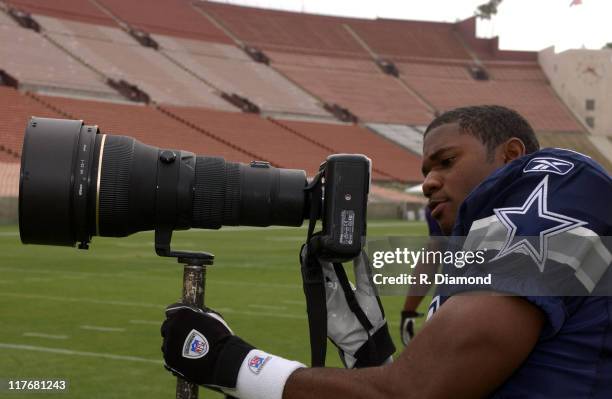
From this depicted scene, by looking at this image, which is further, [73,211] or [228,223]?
[228,223]

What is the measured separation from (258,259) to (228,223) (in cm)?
1087

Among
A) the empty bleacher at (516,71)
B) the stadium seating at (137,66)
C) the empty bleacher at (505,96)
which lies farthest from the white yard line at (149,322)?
the empty bleacher at (516,71)

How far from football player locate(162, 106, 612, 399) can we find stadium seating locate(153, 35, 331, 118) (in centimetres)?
3592

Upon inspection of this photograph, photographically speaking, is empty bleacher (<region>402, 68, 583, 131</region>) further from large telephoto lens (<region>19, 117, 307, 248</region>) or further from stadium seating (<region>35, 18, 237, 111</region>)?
large telephoto lens (<region>19, 117, 307, 248</region>)

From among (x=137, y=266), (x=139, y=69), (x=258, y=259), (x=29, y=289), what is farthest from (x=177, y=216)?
(x=139, y=69)

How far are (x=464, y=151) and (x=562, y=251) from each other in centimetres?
43

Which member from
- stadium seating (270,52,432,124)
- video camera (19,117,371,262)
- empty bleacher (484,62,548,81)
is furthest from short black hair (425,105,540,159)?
empty bleacher (484,62,548,81)

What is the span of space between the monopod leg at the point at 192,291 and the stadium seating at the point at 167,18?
3838 centimetres

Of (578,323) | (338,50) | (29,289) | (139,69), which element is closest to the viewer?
(578,323)

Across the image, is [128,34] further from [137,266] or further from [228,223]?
[228,223]

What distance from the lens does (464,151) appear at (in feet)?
6.61

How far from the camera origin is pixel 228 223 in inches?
89.7

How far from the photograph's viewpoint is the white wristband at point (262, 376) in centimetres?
179

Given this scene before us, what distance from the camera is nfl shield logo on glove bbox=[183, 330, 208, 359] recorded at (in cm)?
185
